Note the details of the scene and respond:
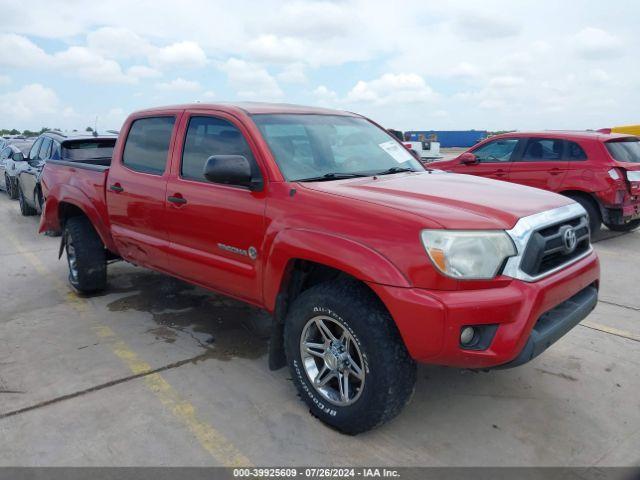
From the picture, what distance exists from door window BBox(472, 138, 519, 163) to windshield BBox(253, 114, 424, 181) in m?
5.20

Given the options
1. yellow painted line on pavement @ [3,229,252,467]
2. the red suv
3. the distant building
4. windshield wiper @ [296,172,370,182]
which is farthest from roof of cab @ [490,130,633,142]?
the distant building

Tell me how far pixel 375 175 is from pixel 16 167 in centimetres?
1108

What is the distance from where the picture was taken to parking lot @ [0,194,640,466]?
283 cm

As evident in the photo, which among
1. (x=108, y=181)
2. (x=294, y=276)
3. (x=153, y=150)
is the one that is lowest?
(x=294, y=276)

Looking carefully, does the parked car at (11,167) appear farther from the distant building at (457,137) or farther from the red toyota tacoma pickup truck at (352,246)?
the distant building at (457,137)

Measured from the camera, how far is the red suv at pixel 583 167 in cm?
750

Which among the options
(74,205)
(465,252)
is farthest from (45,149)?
(465,252)

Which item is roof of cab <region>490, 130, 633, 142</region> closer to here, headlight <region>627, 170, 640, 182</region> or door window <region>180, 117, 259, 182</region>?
headlight <region>627, 170, 640, 182</region>

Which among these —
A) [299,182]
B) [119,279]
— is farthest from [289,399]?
[119,279]

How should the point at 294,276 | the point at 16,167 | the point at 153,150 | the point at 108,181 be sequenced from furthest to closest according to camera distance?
1. the point at 16,167
2. the point at 108,181
3. the point at 153,150
4. the point at 294,276

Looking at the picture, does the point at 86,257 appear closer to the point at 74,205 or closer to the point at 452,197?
the point at 74,205

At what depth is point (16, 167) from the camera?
470 inches

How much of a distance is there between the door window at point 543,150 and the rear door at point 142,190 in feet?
20.5

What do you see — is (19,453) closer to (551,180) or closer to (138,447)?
(138,447)
